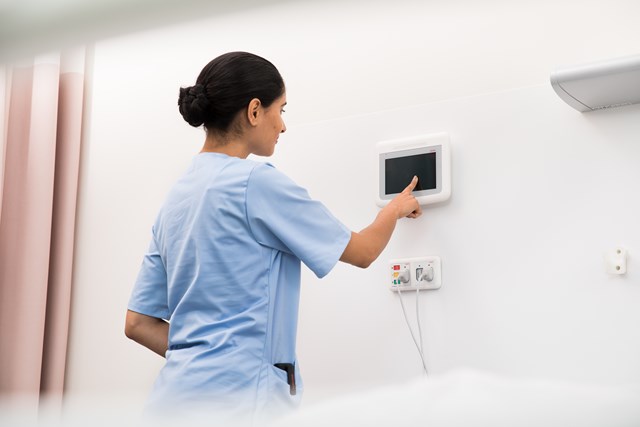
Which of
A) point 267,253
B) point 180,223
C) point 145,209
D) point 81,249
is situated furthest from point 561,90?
point 81,249

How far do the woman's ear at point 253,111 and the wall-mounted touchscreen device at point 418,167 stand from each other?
621 millimetres

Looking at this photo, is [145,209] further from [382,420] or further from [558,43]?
[382,420]

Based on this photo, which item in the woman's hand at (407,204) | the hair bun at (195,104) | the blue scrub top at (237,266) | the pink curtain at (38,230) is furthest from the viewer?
the pink curtain at (38,230)

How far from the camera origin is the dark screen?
6.41 ft

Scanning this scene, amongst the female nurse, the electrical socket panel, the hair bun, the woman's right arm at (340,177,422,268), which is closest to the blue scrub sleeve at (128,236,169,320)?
the female nurse

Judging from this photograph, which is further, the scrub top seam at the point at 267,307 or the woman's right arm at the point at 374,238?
the woman's right arm at the point at 374,238

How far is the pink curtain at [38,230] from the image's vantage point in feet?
8.05

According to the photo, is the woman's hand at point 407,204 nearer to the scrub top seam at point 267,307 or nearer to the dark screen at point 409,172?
the dark screen at point 409,172

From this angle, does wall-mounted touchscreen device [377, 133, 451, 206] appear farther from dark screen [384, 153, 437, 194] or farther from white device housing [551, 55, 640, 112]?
white device housing [551, 55, 640, 112]

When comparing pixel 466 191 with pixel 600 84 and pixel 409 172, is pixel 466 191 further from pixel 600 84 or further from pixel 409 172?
pixel 600 84

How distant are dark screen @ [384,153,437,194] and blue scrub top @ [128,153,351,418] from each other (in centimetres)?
55

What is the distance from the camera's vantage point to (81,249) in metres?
2.59

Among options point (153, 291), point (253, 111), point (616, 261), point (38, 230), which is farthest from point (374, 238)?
point (38, 230)

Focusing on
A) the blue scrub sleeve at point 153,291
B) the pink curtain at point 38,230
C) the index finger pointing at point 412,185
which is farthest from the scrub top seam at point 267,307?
the pink curtain at point 38,230
